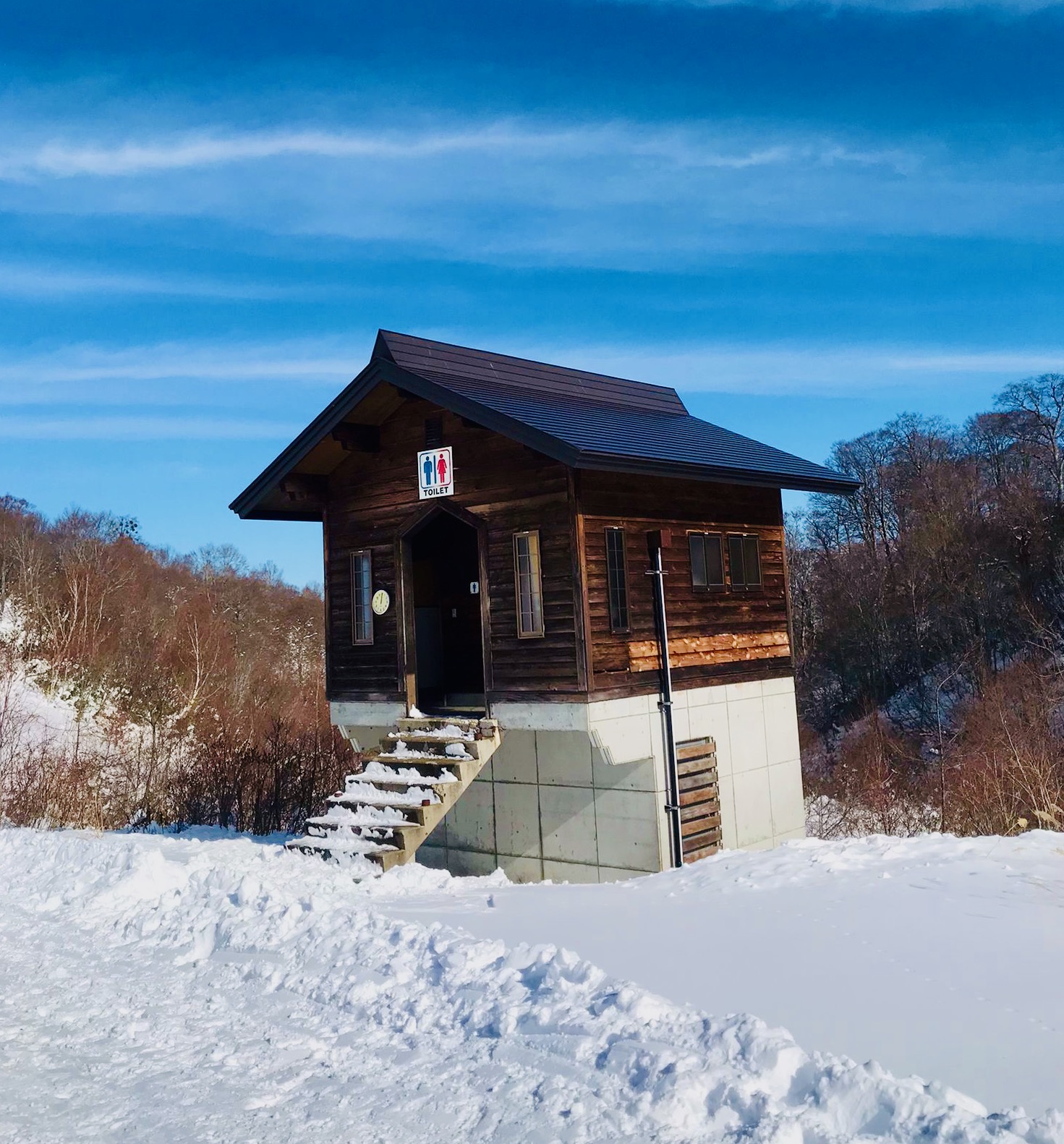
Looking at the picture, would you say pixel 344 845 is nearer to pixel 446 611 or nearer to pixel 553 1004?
pixel 446 611

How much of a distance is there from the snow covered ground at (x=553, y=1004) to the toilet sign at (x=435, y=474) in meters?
5.50

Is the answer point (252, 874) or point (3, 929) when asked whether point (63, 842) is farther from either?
point (252, 874)

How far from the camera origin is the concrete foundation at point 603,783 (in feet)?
41.2

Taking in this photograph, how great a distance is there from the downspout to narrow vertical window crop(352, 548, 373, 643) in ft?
13.3

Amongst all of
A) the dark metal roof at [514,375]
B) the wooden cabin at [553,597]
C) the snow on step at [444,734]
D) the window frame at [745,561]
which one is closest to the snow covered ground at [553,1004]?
the snow on step at [444,734]

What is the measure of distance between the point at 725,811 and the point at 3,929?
28.4 ft

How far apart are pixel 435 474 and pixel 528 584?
85.2 inches

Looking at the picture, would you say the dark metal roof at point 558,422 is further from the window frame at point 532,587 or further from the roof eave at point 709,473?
the window frame at point 532,587

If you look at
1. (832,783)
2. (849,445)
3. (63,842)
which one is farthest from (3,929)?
(849,445)

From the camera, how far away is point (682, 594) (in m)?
13.5

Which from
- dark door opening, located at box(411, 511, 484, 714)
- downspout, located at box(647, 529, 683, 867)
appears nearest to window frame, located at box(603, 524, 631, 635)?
downspout, located at box(647, 529, 683, 867)

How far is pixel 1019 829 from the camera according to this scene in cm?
1245

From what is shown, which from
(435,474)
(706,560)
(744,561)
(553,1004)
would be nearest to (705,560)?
(706,560)

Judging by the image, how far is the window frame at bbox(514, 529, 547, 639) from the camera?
12.4 m
